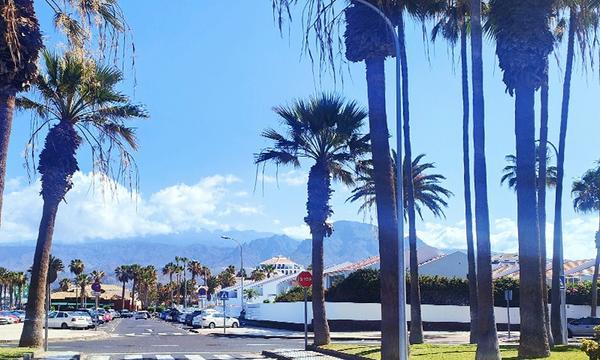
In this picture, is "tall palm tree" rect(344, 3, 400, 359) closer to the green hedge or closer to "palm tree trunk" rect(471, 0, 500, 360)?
"palm tree trunk" rect(471, 0, 500, 360)

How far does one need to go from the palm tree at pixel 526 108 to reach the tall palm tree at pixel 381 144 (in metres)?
3.67

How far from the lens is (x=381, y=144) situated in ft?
63.6

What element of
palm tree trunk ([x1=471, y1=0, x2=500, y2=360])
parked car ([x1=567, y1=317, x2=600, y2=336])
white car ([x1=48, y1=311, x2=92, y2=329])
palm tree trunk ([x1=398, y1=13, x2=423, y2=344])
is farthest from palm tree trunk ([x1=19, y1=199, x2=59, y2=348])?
parked car ([x1=567, y1=317, x2=600, y2=336])

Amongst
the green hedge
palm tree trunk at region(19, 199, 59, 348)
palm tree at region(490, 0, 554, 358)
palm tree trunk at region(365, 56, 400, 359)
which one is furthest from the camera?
the green hedge

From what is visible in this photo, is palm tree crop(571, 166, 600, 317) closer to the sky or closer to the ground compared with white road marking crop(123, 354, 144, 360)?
closer to the sky

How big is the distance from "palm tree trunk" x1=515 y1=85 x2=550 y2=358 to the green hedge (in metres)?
32.4

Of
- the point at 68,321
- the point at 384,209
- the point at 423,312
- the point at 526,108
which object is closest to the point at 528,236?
the point at 526,108

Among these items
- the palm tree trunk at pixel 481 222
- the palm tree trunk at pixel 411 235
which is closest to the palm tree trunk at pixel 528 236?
the palm tree trunk at pixel 481 222

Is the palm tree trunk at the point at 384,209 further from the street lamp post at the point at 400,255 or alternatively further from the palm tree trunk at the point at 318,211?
the palm tree trunk at the point at 318,211

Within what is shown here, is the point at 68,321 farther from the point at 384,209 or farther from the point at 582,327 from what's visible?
the point at 384,209

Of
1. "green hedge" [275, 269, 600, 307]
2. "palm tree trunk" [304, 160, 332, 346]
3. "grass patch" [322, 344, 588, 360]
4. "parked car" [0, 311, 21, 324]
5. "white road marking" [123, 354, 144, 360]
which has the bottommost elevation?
"parked car" [0, 311, 21, 324]

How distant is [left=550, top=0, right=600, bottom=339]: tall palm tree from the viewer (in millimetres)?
23891

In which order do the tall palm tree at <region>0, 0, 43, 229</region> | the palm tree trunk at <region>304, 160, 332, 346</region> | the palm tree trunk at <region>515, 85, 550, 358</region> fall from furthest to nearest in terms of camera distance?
1. the palm tree trunk at <region>304, 160, 332, 346</region>
2. the palm tree trunk at <region>515, 85, 550, 358</region>
3. the tall palm tree at <region>0, 0, 43, 229</region>

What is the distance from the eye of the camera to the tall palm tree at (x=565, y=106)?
23.9 m
